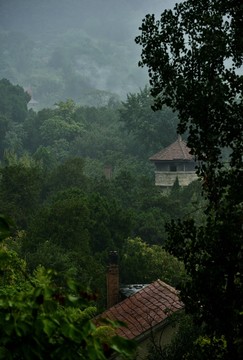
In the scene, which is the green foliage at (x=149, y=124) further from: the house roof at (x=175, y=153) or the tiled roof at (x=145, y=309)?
the tiled roof at (x=145, y=309)

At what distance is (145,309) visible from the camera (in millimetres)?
21094

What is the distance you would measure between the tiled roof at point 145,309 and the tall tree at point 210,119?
886 cm

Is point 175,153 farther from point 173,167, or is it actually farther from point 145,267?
point 145,267

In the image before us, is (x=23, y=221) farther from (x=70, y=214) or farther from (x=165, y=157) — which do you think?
(x=165, y=157)

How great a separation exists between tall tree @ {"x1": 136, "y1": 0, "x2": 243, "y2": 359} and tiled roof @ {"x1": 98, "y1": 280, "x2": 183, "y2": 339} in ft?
29.1

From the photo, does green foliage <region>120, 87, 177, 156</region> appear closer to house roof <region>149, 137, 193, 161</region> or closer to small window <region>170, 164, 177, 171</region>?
house roof <region>149, 137, 193, 161</region>

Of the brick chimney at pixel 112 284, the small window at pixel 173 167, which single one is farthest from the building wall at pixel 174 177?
the brick chimney at pixel 112 284

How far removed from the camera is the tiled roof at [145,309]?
19516mm

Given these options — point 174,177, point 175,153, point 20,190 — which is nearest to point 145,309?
point 20,190

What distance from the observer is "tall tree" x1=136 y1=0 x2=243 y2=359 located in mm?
9922

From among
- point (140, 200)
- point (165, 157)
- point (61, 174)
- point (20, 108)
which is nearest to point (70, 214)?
point (140, 200)

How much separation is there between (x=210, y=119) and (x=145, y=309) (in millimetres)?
11777

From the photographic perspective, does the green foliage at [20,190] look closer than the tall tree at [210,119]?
No

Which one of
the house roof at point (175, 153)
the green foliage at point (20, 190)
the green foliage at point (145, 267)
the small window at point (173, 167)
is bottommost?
the green foliage at point (145, 267)
